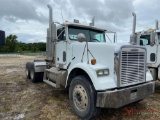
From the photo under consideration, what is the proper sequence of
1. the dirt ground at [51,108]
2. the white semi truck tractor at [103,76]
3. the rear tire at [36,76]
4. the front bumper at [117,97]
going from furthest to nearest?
the rear tire at [36,76] → the dirt ground at [51,108] → the white semi truck tractor at [103,76] → the front bumper at [117,97]

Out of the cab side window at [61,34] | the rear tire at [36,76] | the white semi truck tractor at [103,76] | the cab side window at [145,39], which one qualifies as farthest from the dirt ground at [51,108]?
the cab side window at [145,39]

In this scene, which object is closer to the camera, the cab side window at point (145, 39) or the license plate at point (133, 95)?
the license plate at point (133, 95)

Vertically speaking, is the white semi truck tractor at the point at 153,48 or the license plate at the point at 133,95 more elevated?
the white semi truck tractor at the point at 153,48

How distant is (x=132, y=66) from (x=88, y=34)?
6.90ft

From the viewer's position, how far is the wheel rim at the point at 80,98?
3871 mm

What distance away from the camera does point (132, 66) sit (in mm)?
3844

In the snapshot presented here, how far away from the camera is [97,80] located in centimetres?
353

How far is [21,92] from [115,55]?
4330 millimetres

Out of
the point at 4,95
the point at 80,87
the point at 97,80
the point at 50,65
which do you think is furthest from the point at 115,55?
the point at 4,95

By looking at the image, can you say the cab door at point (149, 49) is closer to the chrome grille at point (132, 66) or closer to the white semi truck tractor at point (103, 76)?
the white semi truck tractor at point (103, 76)

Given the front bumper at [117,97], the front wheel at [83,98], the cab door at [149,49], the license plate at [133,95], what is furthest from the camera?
the cab door at [149,49]

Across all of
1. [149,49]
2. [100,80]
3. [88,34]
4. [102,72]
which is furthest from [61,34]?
[149,49]

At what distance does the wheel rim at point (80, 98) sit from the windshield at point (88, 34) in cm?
174

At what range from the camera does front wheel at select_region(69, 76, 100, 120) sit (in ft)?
12.0
